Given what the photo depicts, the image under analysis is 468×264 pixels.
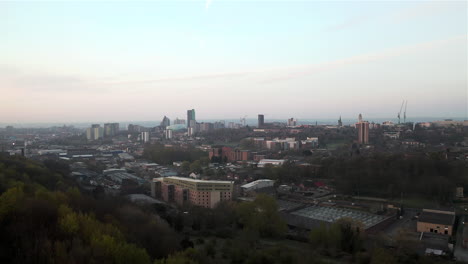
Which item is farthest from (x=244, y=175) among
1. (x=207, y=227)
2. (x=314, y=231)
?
(x=314, y=231)

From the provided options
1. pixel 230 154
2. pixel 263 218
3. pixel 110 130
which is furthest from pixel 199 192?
pixel 110 130

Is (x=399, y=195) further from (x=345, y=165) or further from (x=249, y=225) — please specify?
(x=249, y=225)

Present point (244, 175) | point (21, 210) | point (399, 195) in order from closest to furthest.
Answer: 1. point (21, 210)
2. point (399, 195)
3. point (244, 175)

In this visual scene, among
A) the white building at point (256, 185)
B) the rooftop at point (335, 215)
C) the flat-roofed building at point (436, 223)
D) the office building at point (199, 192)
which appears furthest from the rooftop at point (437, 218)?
the white building at point (256, 185)

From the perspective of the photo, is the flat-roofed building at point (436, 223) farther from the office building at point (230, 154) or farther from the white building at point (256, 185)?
the office building at point (230, 154)

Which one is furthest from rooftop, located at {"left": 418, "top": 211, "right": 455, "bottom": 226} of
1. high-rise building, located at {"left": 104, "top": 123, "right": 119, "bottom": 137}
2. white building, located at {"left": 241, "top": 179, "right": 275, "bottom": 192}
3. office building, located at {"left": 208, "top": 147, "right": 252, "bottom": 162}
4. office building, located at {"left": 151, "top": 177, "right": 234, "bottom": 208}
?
high-rise building, located at {"left": 104, "top": 123, "right": 119, "bottom": 137}

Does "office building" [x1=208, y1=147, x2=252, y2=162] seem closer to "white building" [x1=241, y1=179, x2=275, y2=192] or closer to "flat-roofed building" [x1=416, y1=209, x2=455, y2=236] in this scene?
"white building" [x1=241, y1=179, x2=275, y2=192]
